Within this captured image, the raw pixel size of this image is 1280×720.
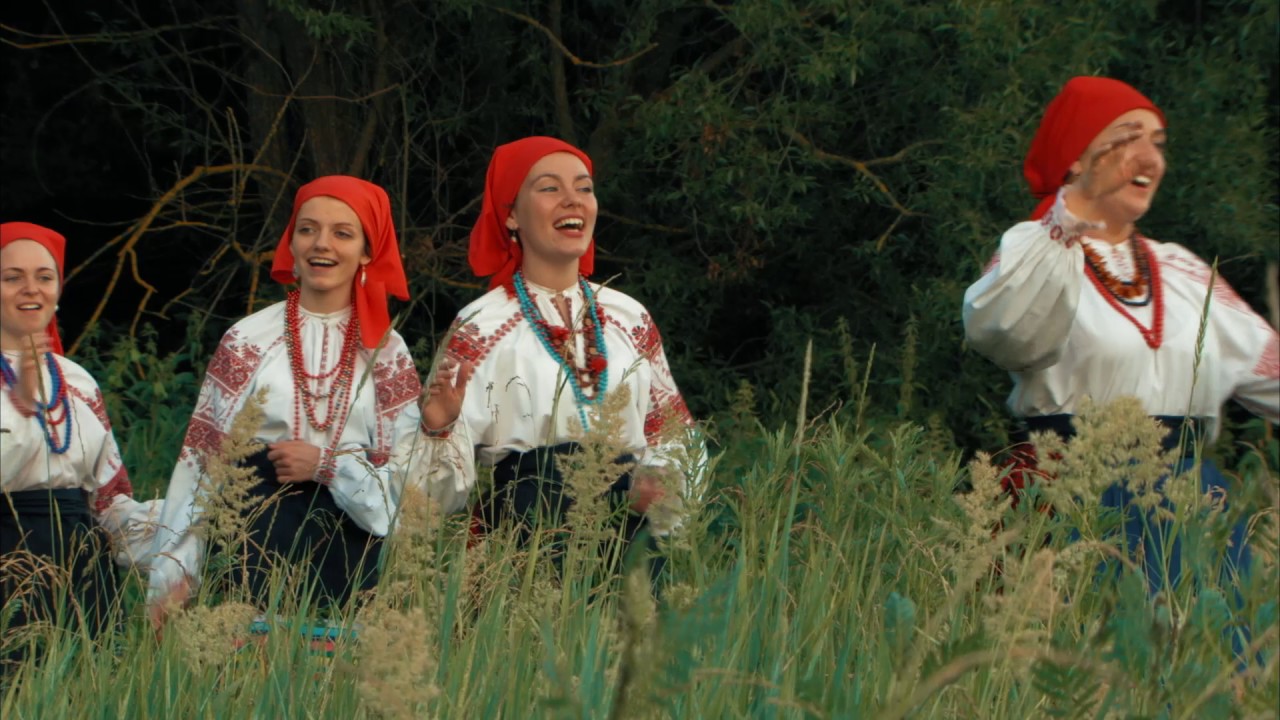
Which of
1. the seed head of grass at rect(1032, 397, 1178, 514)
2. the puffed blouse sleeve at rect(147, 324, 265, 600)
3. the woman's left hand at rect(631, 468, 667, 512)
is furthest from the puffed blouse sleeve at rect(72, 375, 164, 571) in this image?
the seed head of grass at rect(1032, 397, 1178, 514)

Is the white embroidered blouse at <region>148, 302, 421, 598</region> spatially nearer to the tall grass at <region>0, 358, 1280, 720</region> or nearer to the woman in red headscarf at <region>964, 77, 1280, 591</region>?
the tall grass at <region>0, 358, 1280, 720</region>

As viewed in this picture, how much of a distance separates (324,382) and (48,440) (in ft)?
Result: 2.33

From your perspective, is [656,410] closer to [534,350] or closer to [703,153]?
[534,350]

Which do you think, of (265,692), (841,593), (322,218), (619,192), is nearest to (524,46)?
(619,192)

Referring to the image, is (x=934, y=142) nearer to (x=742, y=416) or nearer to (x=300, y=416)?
(x=742, y=416)

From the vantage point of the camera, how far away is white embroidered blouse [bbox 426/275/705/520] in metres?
3.83

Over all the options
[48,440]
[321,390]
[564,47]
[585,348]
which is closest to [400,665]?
[585,348]

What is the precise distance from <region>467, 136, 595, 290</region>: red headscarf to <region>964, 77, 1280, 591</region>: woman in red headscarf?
1.15m

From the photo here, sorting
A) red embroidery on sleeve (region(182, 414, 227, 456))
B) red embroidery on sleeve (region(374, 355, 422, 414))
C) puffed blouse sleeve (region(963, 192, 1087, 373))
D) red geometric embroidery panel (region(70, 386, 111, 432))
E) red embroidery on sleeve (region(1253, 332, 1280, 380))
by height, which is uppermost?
puffed blouse sleeve (region(963, 192, 1087, 373))

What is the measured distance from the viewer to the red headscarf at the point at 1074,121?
13.0 ft

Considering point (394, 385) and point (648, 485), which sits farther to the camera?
point (394, 385)

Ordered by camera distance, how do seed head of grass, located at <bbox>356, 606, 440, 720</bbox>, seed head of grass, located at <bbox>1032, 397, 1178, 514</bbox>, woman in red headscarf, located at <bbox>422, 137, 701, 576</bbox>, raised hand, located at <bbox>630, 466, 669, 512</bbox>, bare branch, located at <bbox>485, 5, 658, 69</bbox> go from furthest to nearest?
bare branch, located at <bbox>485, 5, 658, 69</bbox> → woman in red headscarf, located at <bbox>422, 137, 701, 576</bbox> → raised hand, located at <bbox>630, 466, 669, 512</bbox> → seed head of grass, located at <bbox>1032, 397, 1178, 514</bbox> → seed head of grass, located at <bbox>356, 606, 440, 720</bbox>

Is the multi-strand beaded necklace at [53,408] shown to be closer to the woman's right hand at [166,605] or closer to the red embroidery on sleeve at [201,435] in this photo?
the red embroidery on sleeve at [201,435]

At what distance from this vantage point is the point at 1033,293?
3.67 meters
